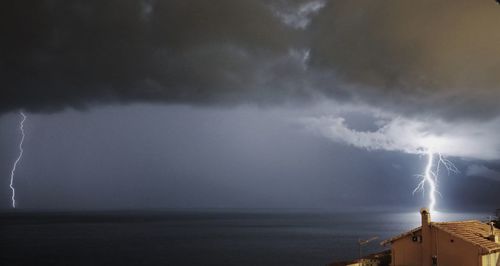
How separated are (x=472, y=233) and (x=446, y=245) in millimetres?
2841

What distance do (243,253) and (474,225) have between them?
71245 mm

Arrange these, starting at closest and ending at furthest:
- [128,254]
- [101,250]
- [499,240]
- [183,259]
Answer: [499,240], [183,259], [128,254], [101,250]

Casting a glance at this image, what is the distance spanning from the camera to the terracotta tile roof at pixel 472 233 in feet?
112

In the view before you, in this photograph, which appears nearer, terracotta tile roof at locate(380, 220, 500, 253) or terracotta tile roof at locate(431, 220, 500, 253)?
terracotta tile roof at locate(380, 220, 500, 253)

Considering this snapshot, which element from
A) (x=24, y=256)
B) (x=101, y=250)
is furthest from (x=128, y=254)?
(x=24, y=256)

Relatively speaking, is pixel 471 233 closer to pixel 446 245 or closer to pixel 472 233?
pixel 472 233

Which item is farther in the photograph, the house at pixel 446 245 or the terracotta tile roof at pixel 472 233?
the terracotta tile roof at pixel 472 233

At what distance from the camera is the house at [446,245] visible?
33.9 meters

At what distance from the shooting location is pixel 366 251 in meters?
100

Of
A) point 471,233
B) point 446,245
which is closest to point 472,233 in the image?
point 471,233

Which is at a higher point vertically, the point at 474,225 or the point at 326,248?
the point at 474,225

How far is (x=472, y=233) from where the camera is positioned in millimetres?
36844

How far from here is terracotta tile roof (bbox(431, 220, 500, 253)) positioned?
112 feet

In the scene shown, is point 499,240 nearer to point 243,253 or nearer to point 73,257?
point 243,253
